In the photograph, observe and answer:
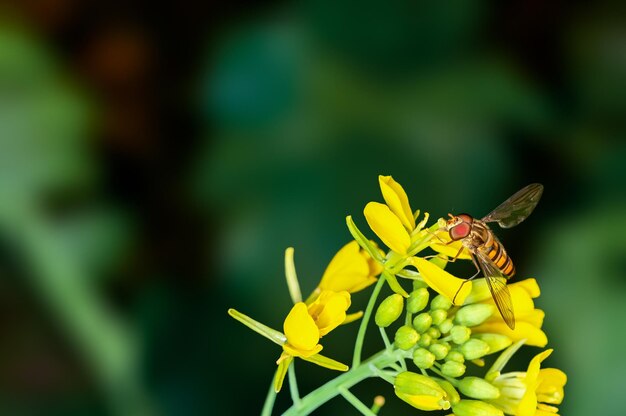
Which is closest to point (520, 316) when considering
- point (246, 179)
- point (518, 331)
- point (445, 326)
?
point (518, 331)

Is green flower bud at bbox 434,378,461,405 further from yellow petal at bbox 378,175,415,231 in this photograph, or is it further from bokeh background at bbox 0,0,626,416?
bokeh background at bbox 0,0,626,416

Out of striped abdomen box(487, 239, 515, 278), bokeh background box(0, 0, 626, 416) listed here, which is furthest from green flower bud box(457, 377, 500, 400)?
bokeh background box(0, 0, 626, 416)

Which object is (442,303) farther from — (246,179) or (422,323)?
(246,179)

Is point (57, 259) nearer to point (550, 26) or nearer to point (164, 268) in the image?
point (164, 268)

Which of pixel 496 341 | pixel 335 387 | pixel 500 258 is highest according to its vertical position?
pixel 500 258

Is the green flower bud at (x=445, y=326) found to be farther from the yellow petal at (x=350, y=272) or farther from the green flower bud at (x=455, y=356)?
the yellow petal at (x=350, y=272)

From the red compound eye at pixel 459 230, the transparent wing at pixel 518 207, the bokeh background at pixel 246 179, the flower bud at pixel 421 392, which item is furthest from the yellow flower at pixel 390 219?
the bokeh background at pixel 246 179
